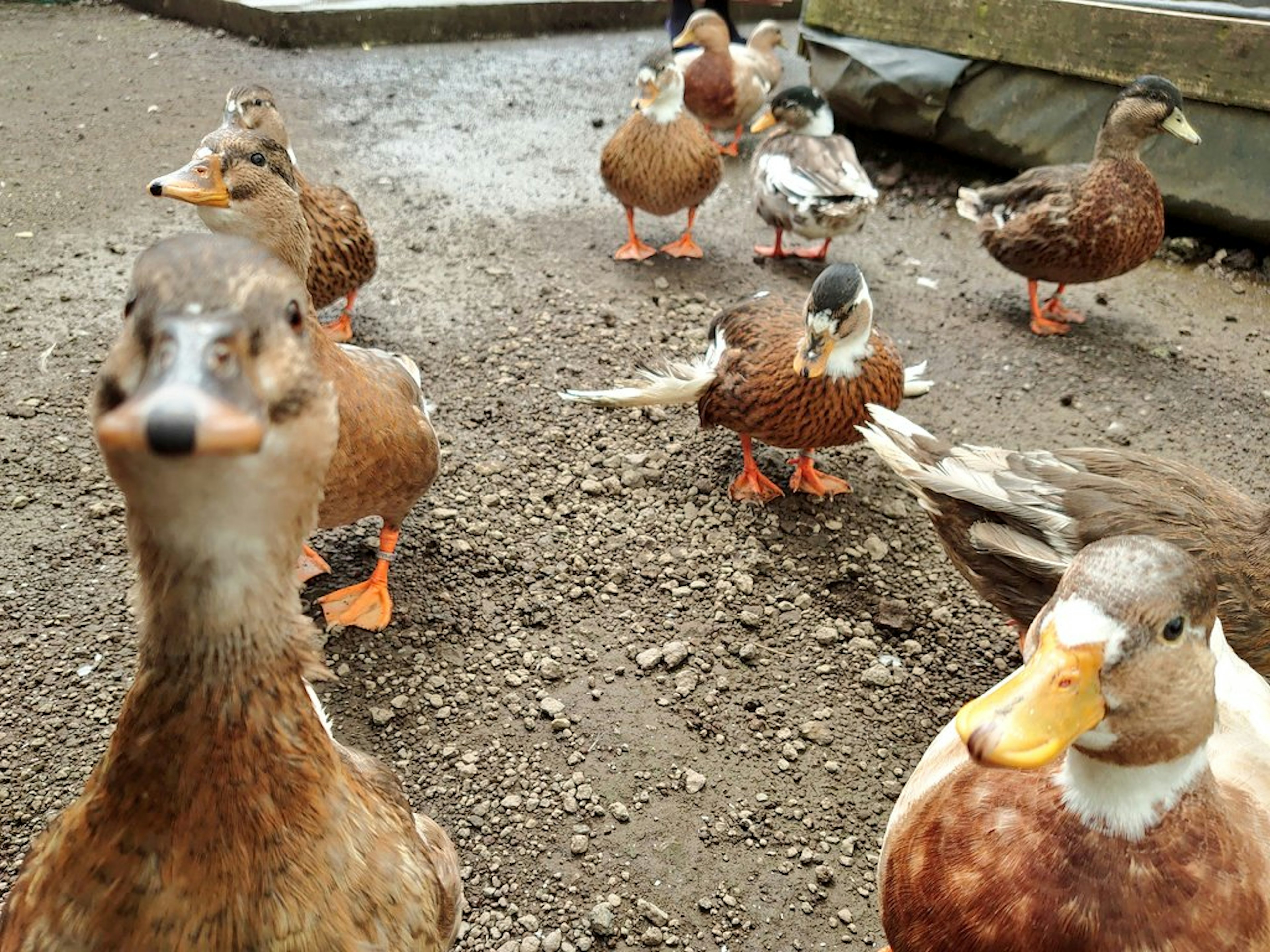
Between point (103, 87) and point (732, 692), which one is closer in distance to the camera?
point (732, 692)

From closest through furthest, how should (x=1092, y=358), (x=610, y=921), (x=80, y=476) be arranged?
(x=610, y=921) < (x=80, y=476) < (x=1092, y=358)

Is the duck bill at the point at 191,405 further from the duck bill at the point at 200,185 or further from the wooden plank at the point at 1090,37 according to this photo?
the wooden plank at the point at 1090,37

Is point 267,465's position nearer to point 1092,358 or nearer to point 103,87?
point 1092,358

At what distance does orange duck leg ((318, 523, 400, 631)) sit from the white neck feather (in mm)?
2078

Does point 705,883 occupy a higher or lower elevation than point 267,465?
lower

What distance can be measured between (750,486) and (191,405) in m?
2.94

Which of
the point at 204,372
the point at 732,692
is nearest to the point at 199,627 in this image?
the point at 204,372

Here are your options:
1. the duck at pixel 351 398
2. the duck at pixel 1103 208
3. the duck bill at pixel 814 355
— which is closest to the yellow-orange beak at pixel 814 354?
the duck bill at pixel 814 355

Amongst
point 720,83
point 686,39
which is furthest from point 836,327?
point 686,39

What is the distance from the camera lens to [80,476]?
135 inches

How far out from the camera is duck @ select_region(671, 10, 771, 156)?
22.4 feet

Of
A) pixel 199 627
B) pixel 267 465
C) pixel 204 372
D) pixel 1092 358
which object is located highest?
pixel 204 372

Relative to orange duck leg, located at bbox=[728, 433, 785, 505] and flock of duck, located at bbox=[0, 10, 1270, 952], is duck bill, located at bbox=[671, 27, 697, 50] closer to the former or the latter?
orange duck leg, located at bbox=[728, 433, 785, 505]

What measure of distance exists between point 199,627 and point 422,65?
8.08 meters
